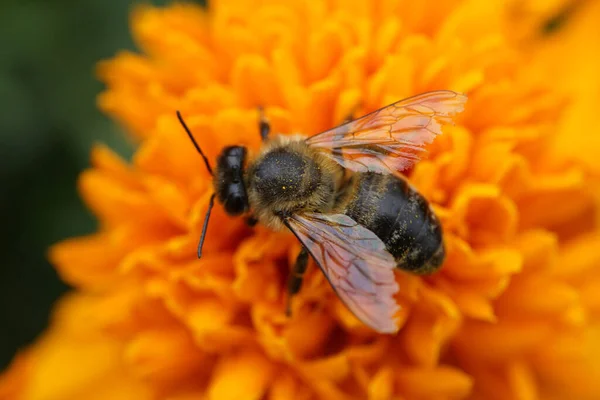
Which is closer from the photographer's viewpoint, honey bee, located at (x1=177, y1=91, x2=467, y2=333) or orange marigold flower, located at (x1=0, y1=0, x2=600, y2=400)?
honey bee, located at (x1=177, y1=91, x2=467, y2=333)

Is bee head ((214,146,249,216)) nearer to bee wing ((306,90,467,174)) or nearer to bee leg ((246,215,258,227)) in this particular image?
bee leg ((246,215,258,227))

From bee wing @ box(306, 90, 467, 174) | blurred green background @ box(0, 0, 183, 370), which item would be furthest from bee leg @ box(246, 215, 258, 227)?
blurred green background @ box(0, 0, 183, 370)

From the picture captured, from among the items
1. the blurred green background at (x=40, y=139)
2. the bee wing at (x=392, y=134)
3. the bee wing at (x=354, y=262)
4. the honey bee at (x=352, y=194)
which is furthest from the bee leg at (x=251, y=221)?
the blurred green background at (x=40, y=139)

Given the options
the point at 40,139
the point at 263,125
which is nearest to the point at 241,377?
the point at 263,125

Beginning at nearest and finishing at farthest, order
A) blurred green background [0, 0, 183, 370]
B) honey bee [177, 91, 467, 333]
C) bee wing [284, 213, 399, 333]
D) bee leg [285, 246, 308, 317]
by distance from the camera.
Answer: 1. bee wing [284, 213, 399, 333]
2. honey bee [177, 91, 467, 333]
3. bee leg [285, 246, 308, 317]
4. blurred green background [0, 0, 183, 370]

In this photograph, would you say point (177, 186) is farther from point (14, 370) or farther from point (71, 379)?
point (14, 370)

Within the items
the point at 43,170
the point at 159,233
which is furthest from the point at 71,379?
the point at 43,170

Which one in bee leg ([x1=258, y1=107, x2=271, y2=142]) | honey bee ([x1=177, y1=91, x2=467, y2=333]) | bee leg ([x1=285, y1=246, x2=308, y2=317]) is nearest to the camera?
honey bee ([x1=177, y1=91, x2=467, y2=333])

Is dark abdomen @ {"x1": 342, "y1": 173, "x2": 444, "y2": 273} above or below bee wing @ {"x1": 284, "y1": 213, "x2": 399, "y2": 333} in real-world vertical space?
above
